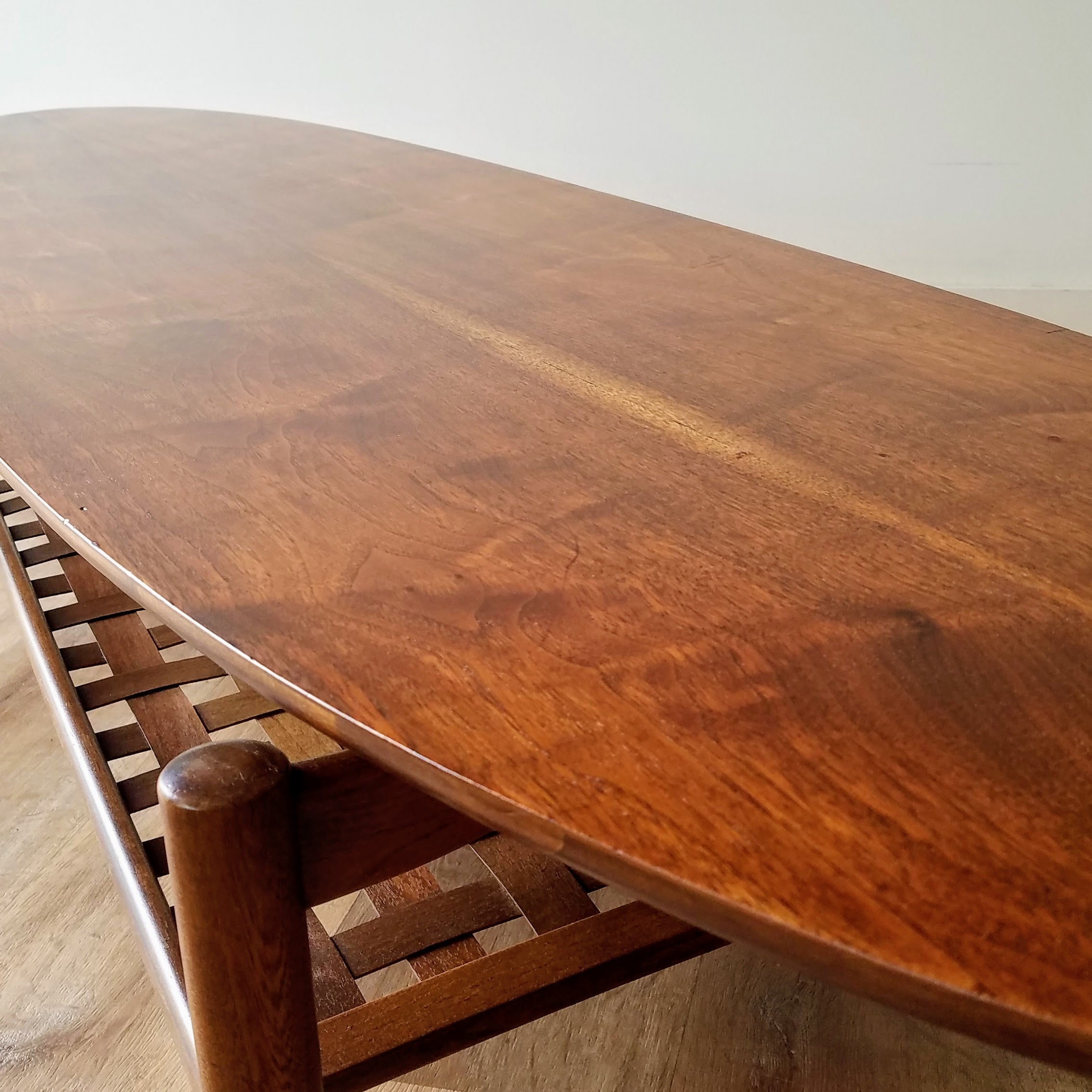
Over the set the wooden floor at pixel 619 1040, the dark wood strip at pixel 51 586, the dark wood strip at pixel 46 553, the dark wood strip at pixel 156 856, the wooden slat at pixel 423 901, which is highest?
the dark wood strip at pixel 46 553

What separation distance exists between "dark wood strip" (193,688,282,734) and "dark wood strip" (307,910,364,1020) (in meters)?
0.25

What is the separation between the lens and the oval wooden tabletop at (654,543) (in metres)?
0.37

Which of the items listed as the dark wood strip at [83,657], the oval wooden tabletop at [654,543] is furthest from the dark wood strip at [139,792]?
the oval wooden tabletop at [654,543]

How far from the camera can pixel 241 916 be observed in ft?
1.27

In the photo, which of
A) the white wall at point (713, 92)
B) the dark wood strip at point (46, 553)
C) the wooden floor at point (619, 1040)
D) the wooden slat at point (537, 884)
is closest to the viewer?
the wooden slat at point (537, 884)

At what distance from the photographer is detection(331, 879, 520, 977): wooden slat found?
0.69 m

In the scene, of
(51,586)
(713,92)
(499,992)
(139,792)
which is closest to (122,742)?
(139,792)

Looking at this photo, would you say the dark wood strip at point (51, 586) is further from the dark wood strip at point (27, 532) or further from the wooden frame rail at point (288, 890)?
the dark wood strip at point (27, 532)

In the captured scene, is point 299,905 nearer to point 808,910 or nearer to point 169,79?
point 808,910

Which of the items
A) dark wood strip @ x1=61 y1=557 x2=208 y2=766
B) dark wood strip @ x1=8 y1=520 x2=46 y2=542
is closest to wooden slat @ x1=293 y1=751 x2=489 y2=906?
dark wood strip @ x1=61 y1=557 x2=208 y2=766

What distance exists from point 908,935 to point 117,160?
1449 millimetres

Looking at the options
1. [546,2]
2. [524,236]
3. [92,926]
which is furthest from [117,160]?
[546,2]

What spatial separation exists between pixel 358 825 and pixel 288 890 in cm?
3

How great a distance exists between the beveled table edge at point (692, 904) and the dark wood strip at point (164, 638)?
0.56 meters
